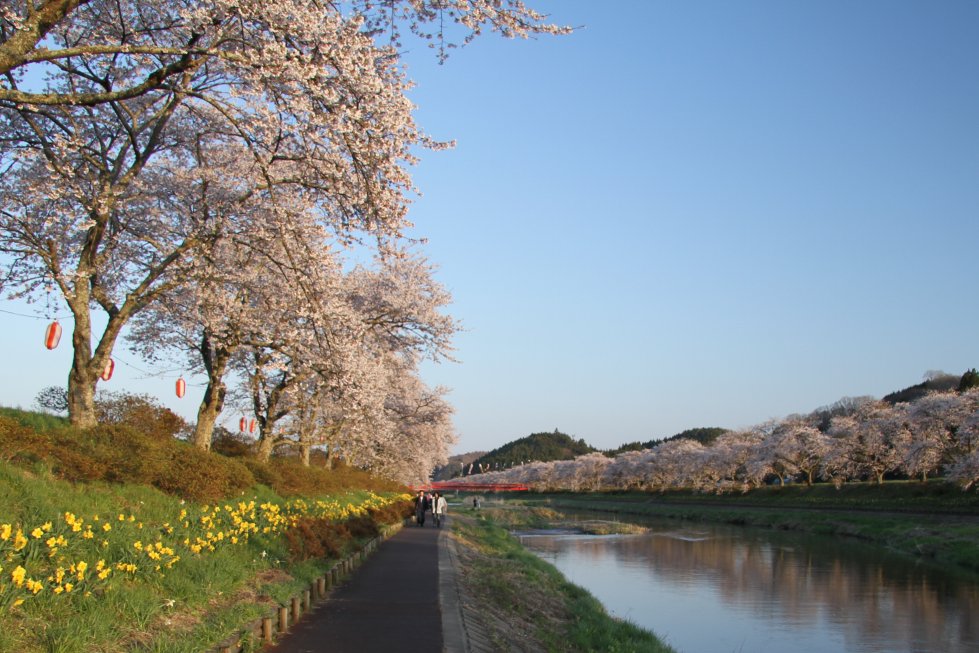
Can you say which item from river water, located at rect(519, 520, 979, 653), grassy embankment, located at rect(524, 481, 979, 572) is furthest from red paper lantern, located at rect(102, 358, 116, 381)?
grassy embankment, located at rect(524, 481, 979, 572)

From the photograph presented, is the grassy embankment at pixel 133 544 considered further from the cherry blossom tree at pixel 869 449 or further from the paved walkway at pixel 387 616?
the cherry blossom tree at pixel 869 449

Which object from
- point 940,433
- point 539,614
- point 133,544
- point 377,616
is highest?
point 940,433

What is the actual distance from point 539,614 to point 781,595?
12163mm

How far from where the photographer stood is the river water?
16.9 m

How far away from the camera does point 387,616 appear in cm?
927

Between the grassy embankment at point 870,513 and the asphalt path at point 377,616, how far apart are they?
2229cm

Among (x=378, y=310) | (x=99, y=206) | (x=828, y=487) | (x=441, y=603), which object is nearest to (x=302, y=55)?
(x=99, y=206)

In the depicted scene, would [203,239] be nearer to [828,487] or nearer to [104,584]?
[104,584]

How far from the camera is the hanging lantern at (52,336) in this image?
12.9 meters

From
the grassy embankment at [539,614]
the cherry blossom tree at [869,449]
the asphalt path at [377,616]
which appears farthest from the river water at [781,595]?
the cherry blossom tree at [869,449]

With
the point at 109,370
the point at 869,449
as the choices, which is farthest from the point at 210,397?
the point at 869,449

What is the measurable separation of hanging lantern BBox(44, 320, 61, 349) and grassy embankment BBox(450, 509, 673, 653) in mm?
7927

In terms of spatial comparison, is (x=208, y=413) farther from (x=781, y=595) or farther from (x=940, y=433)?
(x=940, y=433)

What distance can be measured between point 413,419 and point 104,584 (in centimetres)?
2791
